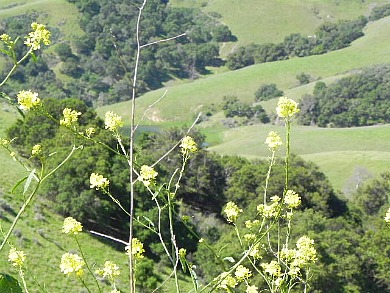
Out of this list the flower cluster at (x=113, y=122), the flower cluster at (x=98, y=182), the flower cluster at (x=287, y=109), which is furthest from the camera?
the flower cluster at (x=113, y=122)

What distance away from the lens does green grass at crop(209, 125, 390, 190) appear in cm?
4816

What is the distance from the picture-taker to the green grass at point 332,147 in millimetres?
48156

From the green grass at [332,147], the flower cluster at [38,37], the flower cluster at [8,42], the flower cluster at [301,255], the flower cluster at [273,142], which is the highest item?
the flower cluster at [8,42]

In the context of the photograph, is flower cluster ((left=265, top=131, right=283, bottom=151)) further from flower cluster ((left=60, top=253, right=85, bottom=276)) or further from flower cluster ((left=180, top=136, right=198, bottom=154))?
flower cluster ((left=60, top=253, right=85, bottom=276))

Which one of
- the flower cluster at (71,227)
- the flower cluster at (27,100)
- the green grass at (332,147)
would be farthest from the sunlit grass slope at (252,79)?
the flower cluster at (27,100)

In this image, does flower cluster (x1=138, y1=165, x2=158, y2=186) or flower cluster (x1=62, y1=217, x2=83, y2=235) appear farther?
flower cluster (x1=138, y1=165, x2=158, y2=186)

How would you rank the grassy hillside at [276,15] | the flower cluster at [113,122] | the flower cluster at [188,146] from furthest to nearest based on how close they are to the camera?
the grassy hillside at [276,15] → the flower cluster at [188,146] → the flower cluster at [113,122]

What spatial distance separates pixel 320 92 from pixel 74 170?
62954mm

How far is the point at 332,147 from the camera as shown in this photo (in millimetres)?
61281

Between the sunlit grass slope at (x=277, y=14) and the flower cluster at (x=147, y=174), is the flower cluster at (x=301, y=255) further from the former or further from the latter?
the sunlit grass slope at (x=277, y=14)

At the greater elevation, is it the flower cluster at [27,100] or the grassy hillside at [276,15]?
the flower cluster at [27,100]

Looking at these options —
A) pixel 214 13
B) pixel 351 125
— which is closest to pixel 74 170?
pixel 351 125

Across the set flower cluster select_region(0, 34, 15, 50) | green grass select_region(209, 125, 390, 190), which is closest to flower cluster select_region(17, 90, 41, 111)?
flower cluster select_region(0, 34, 15, 50)

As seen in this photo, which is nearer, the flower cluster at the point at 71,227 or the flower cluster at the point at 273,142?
the flower cluster at the point at 71,227
